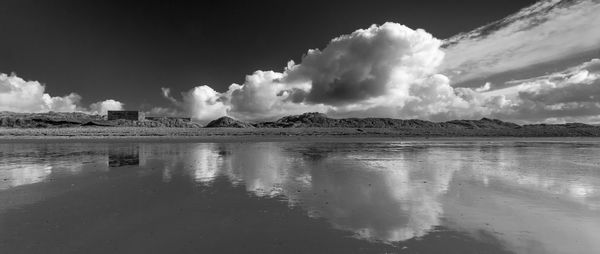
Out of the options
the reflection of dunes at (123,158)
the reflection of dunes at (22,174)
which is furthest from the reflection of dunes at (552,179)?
the reflection of dunes at (123,158)

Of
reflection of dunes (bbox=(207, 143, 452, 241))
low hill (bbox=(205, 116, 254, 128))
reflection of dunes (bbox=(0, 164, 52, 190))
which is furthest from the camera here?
low hill (bbox=(205, 116, 254, 128))

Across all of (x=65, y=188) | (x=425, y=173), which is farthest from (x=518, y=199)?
(x=65, y=188)

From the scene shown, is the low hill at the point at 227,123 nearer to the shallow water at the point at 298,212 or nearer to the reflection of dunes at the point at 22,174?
the reflection of dunes at the point at 22,174

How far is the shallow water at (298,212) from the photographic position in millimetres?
6504

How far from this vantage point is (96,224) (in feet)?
25.4

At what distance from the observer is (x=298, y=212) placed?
A: 8836 mm

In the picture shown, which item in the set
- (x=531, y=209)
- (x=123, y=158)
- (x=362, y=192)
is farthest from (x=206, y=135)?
(x=531, y=209)

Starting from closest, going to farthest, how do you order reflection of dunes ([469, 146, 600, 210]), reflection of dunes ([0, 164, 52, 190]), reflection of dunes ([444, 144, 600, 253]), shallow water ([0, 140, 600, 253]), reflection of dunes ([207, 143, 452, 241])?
shallow water ([0, 140, 600, 253])
reflection of dunes ([444, 144, 600, 253])
reflection of dunes ([207, 143, 452, 241])
reflection of dunes ([469, 146, 600, 210])
reflection of dunes ([0, 164, 52, 190])

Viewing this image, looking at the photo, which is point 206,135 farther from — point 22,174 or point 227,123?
point 227,123

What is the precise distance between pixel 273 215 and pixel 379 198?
401 centimetres

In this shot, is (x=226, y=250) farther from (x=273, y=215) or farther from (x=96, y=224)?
(x=96, y=224)

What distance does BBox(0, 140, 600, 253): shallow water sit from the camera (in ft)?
21.3

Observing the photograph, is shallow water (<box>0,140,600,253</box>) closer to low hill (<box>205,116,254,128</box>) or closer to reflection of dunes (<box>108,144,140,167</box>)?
reflection of dunes (<box>108,144,140,167</box>)

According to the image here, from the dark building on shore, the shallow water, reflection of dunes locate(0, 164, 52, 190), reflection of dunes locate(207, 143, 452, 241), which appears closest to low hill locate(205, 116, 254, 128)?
the dark building on shore
